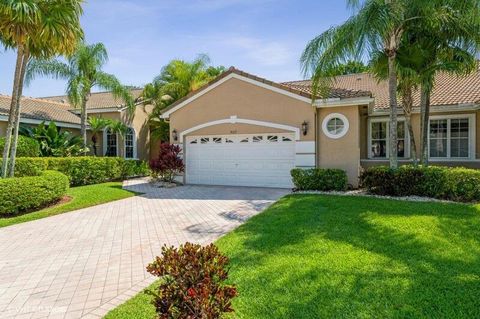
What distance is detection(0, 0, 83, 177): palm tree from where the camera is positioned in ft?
35.6

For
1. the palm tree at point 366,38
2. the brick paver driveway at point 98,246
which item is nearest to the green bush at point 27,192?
the brick paver driveway at point 98,246

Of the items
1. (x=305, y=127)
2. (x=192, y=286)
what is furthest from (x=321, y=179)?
(x=192, y=286)

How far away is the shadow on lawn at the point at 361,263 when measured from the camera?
14.9 ft

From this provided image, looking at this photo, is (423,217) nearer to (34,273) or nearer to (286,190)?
(286,190)

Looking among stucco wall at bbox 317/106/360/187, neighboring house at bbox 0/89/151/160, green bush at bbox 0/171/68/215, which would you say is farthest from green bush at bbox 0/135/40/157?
stucco wall at bbox 317/106/360/187

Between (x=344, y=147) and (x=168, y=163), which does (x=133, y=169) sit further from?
(x=344, y=147)

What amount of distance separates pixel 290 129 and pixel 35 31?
34.4ft

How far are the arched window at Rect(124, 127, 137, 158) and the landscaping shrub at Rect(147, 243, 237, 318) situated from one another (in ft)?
69.6

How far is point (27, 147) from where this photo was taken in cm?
1633

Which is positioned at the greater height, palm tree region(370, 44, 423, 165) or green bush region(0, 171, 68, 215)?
palm tree region(370, 44, 423, 165)

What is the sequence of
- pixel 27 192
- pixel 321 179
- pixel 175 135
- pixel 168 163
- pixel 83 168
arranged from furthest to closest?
pixel 175 135
pixel 83 168
pixel 168 163
pixel 321 179
pixel 27 192

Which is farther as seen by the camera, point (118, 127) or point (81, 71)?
point (118, 127)

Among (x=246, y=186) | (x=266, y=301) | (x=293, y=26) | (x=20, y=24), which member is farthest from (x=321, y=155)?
(x=20, y=24)

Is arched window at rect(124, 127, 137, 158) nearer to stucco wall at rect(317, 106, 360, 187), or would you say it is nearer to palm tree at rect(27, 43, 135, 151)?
palm tree at rect(27, 43, 135, 151)
